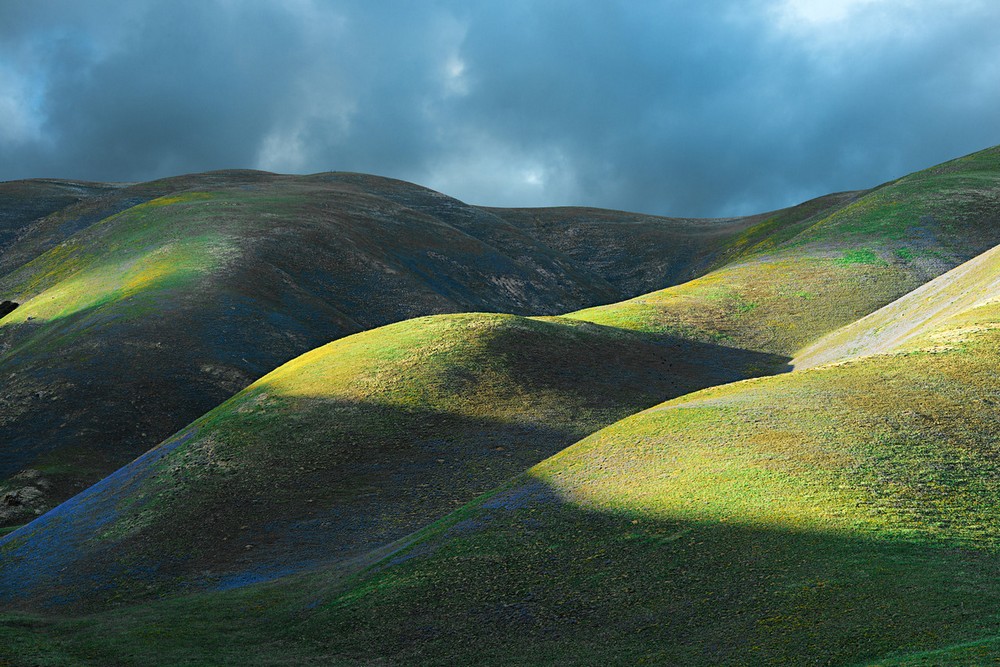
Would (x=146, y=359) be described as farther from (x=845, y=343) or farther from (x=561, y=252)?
(x=561, y=252)

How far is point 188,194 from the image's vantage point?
370ft

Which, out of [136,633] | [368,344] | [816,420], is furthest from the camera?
[368,344]

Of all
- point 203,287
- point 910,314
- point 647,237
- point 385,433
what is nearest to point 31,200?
point 203,287

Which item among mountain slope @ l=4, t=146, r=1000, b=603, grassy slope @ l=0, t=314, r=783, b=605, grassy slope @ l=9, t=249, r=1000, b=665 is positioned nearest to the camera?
grassy slope @ l=9, t=249, r=1000, b=665

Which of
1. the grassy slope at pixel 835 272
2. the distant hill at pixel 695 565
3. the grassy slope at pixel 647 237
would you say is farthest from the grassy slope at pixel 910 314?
the grassy slope at pixel 647 237

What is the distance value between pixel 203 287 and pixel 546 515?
2163 inches

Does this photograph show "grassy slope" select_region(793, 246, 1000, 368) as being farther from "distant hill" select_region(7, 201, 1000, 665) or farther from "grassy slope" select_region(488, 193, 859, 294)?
"grassy slope" select_region(488, 193, 859, 294)

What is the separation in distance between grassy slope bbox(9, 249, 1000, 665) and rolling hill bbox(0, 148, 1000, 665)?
8 centimetres

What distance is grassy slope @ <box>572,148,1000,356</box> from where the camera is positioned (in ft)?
191

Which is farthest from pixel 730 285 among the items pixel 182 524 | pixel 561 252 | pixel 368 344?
pixel 561 252

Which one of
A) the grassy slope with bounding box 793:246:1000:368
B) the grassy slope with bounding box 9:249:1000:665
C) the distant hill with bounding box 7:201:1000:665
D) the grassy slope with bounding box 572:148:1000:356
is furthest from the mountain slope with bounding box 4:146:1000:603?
the grassy slope with bounding box 9:249:1000:665

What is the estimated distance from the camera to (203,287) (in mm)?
69938

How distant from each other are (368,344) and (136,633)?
26.5 m

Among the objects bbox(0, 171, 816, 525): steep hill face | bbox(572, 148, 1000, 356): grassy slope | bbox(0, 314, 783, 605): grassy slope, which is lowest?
bbox(0, 314, 783, 605): grassy slope
